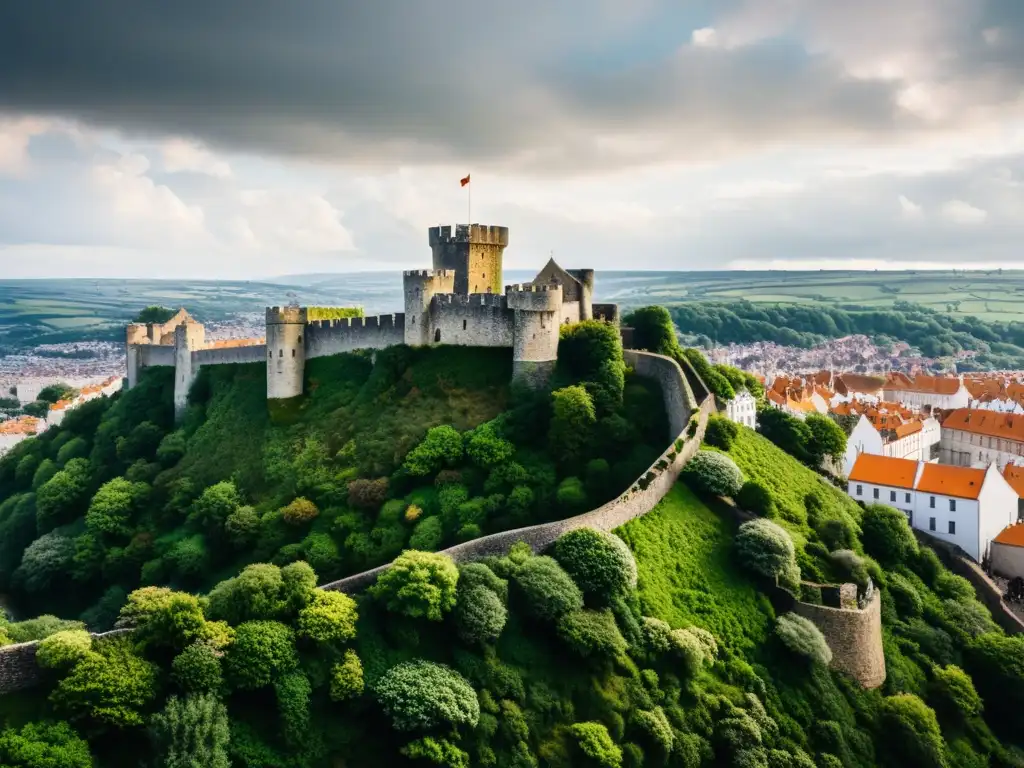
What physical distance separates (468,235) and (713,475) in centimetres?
2353

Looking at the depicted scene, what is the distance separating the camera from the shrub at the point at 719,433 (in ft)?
159

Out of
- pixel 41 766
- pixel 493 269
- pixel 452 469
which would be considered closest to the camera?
pixel 41 766

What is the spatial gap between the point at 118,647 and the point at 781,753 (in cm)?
2563

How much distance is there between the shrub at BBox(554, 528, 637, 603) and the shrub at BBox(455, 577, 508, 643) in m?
4.45

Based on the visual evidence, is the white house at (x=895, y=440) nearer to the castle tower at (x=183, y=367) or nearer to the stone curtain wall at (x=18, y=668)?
the castle tower at (x=183, y=367)

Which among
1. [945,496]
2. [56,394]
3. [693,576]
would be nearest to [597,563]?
[693,576]

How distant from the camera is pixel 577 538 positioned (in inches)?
1463

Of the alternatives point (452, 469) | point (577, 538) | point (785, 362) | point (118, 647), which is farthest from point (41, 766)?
point (785, 362)

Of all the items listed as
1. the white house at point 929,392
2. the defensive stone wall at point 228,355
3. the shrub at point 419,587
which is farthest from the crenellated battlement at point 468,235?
the white house at point 929,392

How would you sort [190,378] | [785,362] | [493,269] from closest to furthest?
[493,269] < [190,378] < [785,362]

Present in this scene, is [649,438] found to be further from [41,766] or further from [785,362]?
[785,362]

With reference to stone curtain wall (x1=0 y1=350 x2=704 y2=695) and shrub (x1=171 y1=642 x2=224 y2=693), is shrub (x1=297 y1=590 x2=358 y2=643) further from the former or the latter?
shrub (x1=171 y1=642 x2=224 y2=693)

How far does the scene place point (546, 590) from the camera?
112 feet

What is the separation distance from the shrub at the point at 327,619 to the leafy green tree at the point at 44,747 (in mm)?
7735
